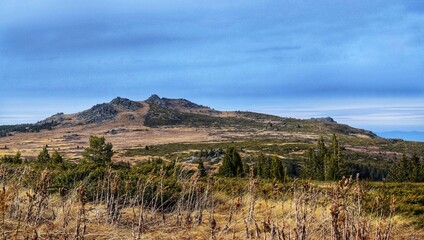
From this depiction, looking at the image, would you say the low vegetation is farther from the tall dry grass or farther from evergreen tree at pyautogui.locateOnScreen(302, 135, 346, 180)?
evergreen tree at pyautogui.locateOnScreen(302, 135, 346, 180)

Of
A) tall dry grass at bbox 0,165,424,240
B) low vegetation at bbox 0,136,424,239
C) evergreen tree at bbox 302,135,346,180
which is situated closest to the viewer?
tall dry grass at bbox 0,165,424,240

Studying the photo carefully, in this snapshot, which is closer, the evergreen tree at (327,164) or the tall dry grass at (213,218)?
the tall dry grass at (213,218)

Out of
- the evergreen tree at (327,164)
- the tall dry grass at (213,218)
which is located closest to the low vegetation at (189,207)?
the tall dry grass at (213,218)

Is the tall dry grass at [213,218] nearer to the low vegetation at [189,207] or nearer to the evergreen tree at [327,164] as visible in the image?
the low vegetation at [189,207]

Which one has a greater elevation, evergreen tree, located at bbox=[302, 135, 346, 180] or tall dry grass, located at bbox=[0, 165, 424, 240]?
tall dry grass, located at bbox=[0, 165, 424, 240]

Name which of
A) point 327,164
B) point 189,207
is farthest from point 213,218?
point 327,164

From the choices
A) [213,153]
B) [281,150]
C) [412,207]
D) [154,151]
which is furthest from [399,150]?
[412,207]

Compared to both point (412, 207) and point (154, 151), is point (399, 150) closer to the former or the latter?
point (154, 151)

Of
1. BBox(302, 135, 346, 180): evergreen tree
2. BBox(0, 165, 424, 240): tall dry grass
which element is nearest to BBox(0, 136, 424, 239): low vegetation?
BBox(0, 165, 424, 240): tall dry grass

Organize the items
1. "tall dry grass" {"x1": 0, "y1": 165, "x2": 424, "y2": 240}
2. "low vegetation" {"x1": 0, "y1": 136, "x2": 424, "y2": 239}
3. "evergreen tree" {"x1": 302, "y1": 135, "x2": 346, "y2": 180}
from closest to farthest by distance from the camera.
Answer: "tall dry grass" {"x1": 0, "y1": 165, "x2": 424, "y2": 240} < "low vegetation" {"x1": 0, "y1": 136, "x2": 424, "y2": 239} < "evergreen tree" {"x1": 302, "y1": 135, "x2": 346, "y2": 180}

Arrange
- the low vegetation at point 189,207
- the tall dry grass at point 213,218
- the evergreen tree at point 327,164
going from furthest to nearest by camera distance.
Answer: the evergreen tree at point 327,164 < the low vegetation at point 189,207 < the tall dry grass at point 213,218

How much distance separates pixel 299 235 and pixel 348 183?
853 mm

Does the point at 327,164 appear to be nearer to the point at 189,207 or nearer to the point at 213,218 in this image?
the point at 189,207

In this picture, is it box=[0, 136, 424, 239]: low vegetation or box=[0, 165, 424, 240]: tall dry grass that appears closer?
box=[0, 165, 424, 240]: tall dry grass
